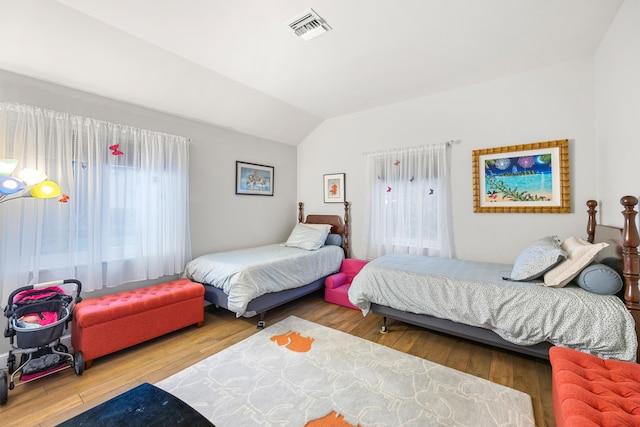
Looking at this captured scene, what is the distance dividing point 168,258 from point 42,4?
2332 millimetres

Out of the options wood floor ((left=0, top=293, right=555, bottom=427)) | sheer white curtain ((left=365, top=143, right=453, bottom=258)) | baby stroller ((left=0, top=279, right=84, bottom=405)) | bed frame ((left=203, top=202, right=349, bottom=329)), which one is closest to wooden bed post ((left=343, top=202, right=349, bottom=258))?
bed frame ((left=203, top=202, right=349, bottom=329))

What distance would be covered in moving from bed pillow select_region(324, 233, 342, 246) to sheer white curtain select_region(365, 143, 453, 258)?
18.5 inches

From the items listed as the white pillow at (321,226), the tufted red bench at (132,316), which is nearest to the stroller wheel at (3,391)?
the tufted red bench at (132,316)

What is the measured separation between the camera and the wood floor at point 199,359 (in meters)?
1.78

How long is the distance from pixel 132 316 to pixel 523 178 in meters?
4.15

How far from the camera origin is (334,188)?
4.40 m

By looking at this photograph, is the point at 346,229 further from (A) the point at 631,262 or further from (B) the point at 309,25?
(A) the point at 631,262

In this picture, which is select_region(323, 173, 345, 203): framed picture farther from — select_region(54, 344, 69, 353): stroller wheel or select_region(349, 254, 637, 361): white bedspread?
select_region(54, 344, 69, 353): stroller wheel

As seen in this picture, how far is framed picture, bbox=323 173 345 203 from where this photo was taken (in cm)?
432

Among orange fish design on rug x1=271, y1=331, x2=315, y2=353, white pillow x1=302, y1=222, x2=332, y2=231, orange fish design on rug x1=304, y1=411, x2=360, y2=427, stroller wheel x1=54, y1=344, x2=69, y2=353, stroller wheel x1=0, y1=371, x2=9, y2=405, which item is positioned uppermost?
white pillow x1=302, y1=222, x2=332, y2=231

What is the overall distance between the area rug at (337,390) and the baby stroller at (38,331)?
0.91 meters

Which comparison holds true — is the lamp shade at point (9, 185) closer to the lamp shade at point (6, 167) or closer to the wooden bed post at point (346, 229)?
the lamp shade at point (6, 167)

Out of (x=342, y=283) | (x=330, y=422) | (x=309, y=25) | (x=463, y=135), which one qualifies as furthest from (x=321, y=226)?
(x=330, y=422)

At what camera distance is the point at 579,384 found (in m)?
1.25
